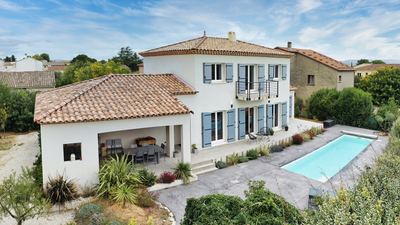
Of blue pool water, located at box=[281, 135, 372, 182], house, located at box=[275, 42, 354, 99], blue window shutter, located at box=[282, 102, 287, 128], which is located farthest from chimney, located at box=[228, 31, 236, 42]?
house, located at box=[275, 42, 354, 99]

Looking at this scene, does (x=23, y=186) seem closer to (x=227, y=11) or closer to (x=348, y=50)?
(x=227, y=11)

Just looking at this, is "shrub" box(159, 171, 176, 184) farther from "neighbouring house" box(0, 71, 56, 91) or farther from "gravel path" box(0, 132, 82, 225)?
"neighbouring house" box(0, 71, 56, 91)

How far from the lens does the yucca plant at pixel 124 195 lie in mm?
10203

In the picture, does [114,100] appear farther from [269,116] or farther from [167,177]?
[269,116]

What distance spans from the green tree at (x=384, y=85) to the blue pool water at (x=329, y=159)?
45.9 ft

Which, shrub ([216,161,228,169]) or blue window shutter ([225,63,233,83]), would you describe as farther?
blue window shutter ([225,63,233,83])

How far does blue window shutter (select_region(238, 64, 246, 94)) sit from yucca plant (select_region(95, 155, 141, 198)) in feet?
34.4

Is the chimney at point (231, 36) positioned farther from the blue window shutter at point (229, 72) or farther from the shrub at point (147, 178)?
the shrub at point (147, 178)

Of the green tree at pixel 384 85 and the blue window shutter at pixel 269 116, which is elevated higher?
the green tree at pixel 384 85

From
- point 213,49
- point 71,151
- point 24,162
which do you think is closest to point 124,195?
point 71,151

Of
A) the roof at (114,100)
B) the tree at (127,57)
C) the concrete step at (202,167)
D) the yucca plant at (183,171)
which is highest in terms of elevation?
the tree at (127,57)

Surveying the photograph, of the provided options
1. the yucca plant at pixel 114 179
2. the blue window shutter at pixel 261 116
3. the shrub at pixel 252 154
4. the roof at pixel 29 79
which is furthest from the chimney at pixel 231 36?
the roof at pixel 29 79

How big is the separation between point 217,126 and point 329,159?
25.1ft

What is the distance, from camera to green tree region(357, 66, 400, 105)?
31609 mm
